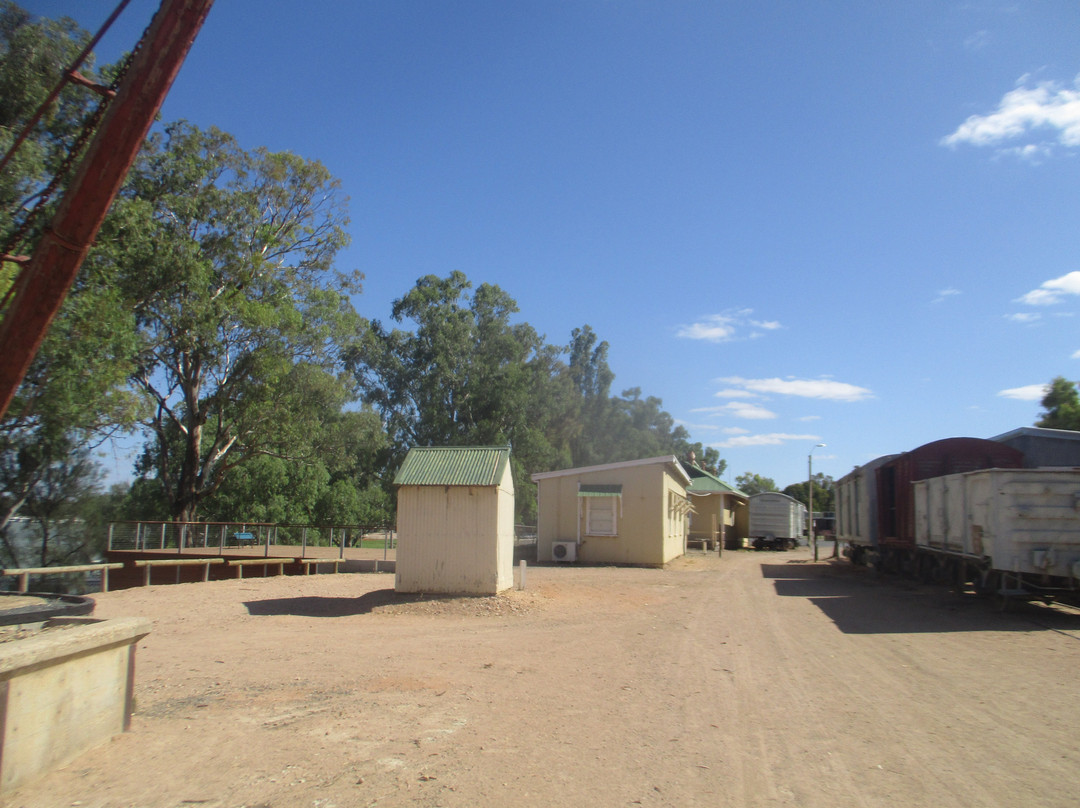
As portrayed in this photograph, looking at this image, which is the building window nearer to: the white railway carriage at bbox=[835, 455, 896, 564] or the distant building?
the white railway carriage at bbox=[835, 455, 896, 564]

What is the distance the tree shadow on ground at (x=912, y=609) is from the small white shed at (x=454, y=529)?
20.5 feet

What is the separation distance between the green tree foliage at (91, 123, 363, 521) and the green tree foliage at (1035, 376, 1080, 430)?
31.2 metres

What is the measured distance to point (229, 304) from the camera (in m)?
27.4

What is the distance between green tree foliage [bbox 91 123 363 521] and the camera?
83.4ft

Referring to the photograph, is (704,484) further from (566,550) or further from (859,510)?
(566,550)

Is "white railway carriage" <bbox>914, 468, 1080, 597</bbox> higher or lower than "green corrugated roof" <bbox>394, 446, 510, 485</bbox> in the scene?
lower

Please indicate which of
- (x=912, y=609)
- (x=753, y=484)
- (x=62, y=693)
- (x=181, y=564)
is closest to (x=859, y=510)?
(x=912, y=609)

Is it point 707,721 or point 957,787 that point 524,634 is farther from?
point 957,787

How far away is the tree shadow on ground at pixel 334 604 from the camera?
13.2 m

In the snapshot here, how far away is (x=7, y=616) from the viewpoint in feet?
18.6

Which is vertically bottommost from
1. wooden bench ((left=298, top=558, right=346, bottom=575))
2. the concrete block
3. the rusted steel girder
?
wooden bench ((left=298, top=558, right=346, bottom=575))

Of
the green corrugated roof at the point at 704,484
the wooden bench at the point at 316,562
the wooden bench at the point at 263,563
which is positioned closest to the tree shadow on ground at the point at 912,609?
the wooden bench at the point at 316,562

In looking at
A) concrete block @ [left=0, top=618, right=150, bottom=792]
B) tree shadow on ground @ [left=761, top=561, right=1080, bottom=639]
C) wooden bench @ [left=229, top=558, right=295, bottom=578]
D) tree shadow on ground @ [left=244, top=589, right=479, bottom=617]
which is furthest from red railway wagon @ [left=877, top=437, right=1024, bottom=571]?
wooden bench @ [left=229, top=558, right=295, bottom=578]

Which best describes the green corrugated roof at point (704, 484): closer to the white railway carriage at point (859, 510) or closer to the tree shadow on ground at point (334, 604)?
the white railway carriage at point (859, 510)
